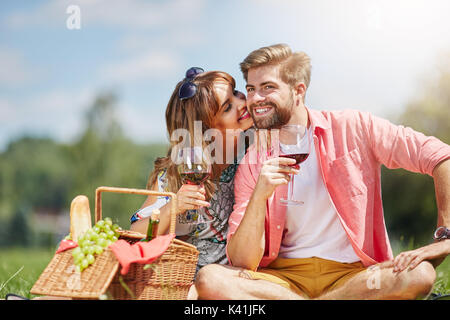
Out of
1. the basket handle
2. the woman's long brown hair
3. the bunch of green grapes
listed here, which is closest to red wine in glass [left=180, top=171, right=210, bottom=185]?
the basket handle

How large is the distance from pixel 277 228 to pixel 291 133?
2.33ft

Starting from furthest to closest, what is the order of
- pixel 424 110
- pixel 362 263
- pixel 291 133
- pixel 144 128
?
1. pixel 144 128
2. pixel 424 110
3. pixel 362 263
4. pixel 291 133

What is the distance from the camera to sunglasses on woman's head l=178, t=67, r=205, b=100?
3467 mm

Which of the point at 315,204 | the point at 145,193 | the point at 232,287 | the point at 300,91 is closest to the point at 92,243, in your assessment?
the point at 145,193

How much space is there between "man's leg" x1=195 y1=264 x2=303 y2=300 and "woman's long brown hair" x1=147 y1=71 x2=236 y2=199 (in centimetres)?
75

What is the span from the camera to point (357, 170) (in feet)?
10.2

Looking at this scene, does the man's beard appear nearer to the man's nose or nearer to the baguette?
the man's nose

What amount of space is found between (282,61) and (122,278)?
1865mm

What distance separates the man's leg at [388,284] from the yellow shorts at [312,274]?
0.50 ft

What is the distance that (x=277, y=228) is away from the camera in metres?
3.13

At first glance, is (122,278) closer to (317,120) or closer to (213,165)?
(213,165)
